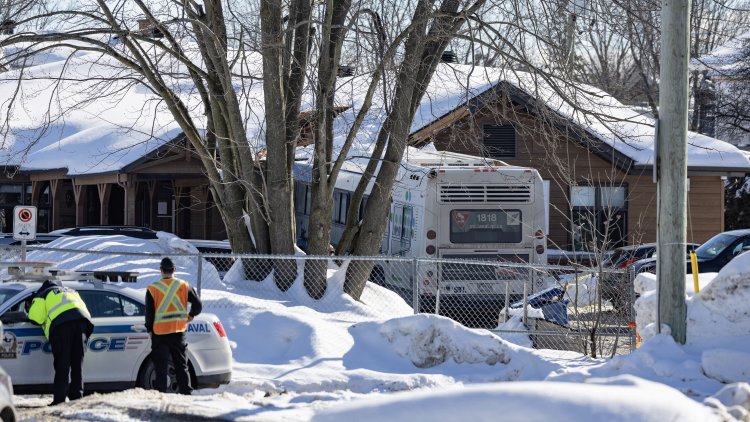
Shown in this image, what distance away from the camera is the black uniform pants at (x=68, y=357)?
10227 mm

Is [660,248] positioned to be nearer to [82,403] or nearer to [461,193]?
[82,403]

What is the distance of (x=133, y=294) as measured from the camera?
37.6ft

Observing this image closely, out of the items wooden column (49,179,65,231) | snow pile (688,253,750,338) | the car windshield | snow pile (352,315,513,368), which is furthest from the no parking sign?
wooden column (49,179,65,231)

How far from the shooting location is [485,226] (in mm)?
21609

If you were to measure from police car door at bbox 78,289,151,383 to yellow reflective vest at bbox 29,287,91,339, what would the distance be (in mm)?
548

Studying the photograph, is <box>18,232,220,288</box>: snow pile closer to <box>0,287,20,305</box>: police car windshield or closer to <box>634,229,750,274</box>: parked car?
<box>0,287,20,305</box>: police car windshield

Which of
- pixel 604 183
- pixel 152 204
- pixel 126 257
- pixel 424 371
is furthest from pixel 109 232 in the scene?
pixel 424 371

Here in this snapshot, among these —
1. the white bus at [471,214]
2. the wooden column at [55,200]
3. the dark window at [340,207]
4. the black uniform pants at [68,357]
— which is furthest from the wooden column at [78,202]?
the black uniform pants at [68,357]

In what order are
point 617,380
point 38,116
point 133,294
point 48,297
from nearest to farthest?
point 617,380, point 48,297, point 133,294, point 38,116

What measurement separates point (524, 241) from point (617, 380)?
14.7 m

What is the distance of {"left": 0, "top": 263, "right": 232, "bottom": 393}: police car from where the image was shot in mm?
10586

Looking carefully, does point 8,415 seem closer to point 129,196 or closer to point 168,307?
point 168,307

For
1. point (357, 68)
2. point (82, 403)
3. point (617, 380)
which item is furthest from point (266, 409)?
point (357, 68)

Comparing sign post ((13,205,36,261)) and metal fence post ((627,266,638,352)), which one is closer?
metal fence post ((627,266,638,352))
